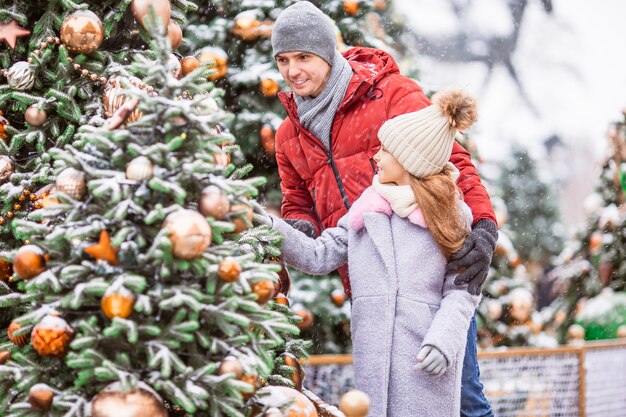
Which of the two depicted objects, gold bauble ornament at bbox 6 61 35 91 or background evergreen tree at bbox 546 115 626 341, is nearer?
gold bauble ornament at bbox 6 61 35 91

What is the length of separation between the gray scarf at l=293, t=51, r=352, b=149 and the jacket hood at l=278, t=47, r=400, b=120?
0.08ft

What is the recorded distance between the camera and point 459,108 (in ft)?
6.95

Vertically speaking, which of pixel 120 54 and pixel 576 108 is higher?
pixel 120 54

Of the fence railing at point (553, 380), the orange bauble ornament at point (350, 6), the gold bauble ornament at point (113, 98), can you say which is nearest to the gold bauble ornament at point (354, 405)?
the gold bauble ornament at point (113, 98)

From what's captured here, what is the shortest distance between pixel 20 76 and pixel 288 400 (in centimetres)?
106

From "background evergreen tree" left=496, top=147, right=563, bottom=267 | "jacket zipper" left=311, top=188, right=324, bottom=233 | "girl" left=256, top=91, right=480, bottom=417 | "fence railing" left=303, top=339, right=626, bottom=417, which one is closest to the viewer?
"girl" left=256, top=91, right=480, bottom=417

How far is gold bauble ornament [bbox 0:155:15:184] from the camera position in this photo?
6.29ft

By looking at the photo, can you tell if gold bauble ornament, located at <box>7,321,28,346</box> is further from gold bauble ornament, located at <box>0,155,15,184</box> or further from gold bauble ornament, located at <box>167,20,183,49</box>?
gold bauble ornament, located at <box>167,20,183,49</box>

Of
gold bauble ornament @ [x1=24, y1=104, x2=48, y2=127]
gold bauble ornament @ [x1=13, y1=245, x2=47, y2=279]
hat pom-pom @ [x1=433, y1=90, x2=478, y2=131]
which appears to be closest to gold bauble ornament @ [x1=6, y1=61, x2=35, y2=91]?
gold bauble ornament @ [x1=24, y1=104, x2=48, y2=127]

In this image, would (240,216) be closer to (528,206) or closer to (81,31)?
(81,31)

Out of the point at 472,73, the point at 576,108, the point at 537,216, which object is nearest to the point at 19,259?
the point at 537,216

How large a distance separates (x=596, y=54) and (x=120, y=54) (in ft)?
30.3

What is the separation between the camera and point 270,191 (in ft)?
12.8

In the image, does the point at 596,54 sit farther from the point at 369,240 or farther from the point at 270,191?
the point at 369,240
